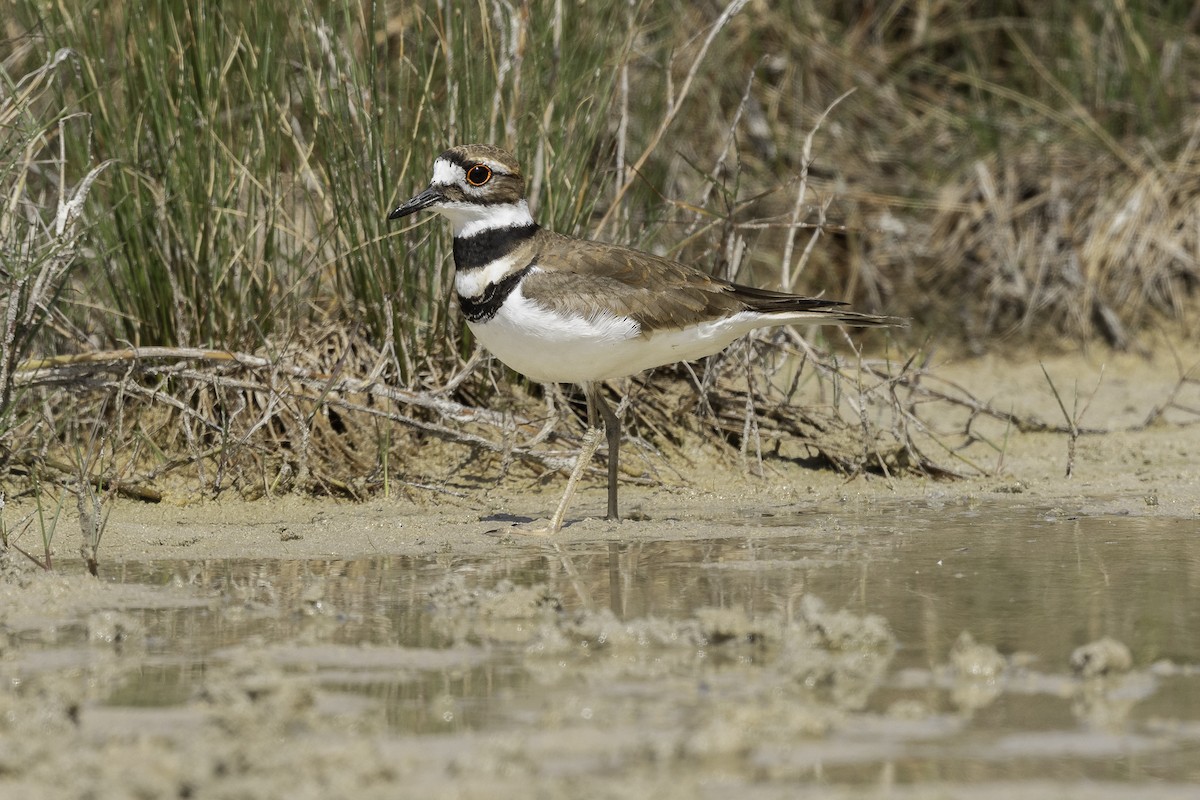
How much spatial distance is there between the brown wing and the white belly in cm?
4

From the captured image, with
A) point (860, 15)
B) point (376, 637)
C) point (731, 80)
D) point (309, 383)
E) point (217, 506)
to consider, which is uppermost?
point (860, 15)

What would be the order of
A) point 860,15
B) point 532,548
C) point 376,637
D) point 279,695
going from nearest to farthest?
point 279,695
point 376,637
point 532,548
point 860,15

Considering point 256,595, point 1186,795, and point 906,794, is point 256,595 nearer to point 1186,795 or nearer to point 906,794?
point 906,794

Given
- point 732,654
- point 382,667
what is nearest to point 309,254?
→ point 382,667

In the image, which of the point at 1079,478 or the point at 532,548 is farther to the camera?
the point at 1079,478

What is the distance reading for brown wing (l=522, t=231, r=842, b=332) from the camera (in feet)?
17.1

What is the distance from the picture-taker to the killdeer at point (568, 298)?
5148 millimetres

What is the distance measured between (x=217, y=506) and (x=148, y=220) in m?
1.11

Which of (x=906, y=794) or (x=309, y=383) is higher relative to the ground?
(x=309, y=383)

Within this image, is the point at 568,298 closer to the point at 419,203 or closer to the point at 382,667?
the point at 419,203

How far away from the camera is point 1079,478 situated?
6145 mm

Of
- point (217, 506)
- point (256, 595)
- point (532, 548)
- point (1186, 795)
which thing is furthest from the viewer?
point (217, 506)

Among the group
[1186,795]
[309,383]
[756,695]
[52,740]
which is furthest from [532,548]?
[1186,795]

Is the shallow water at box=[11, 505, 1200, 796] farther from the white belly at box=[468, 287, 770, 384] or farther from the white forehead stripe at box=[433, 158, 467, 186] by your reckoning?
the white forehead stripe at box=[433, 158, 467, 186]
